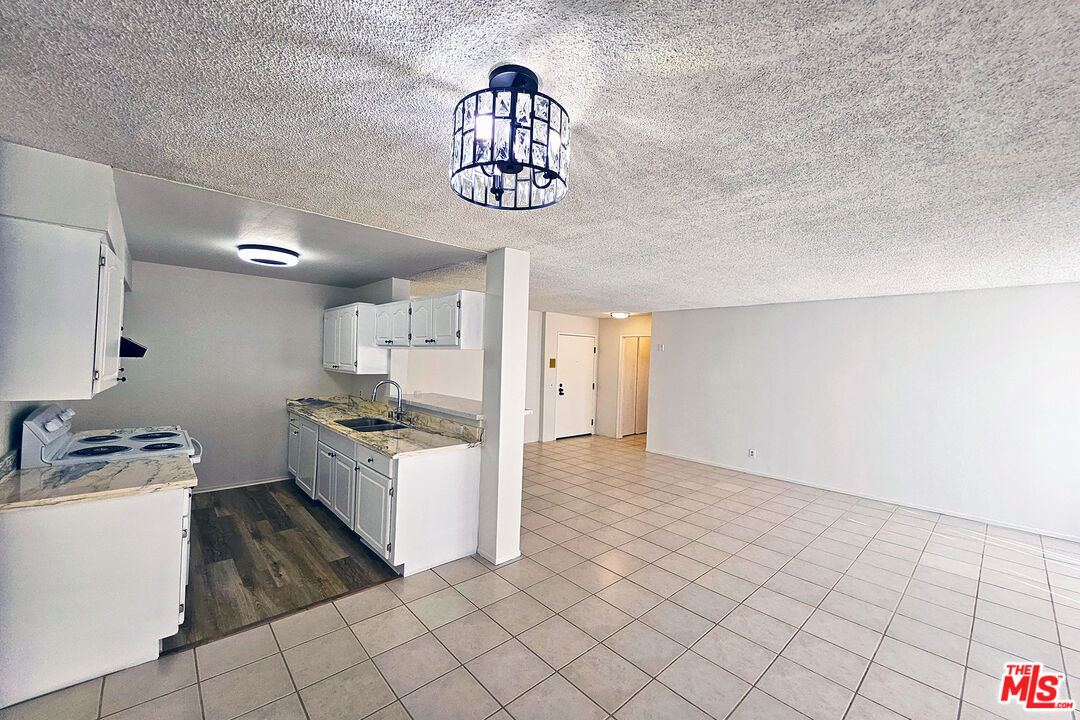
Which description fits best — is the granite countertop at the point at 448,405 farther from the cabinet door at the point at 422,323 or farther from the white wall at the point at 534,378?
the white wall at the point at 534,378

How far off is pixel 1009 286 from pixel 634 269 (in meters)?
3.78

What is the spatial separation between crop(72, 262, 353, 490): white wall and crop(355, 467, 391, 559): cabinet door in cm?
231

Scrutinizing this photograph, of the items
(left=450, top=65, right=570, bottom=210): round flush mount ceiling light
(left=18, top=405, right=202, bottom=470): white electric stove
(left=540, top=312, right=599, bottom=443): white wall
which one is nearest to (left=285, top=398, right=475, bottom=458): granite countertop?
(left=18, top=405, right=202, bottom=470): white electric stove

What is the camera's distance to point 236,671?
210 centimetres

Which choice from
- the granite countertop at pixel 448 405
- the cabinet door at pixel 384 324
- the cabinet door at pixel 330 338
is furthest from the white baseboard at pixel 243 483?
the cabinet door at pixel 384 324

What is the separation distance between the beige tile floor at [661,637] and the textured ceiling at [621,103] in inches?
93.7

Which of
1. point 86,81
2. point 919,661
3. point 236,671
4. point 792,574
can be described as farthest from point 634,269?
point 236,671

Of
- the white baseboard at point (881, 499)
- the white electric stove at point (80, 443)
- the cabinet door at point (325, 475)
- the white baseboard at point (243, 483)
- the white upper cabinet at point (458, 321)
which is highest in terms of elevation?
the white upper cabinet at point (458, 321)

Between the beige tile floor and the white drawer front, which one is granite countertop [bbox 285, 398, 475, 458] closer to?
the white drawer front

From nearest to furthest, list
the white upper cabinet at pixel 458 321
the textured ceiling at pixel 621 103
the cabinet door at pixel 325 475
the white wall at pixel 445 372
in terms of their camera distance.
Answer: the textured ceiling at pixel 621 103
the white upper cabinet at pixel 458 321
the cabinet door at pixel 325 475
the white wall at pixel 445 372

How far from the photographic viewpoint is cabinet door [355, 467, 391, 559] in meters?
3.05

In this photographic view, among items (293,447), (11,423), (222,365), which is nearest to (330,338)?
(222,365)

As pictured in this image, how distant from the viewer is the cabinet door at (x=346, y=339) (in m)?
4.55

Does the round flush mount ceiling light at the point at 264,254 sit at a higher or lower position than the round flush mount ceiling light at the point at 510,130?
higher
